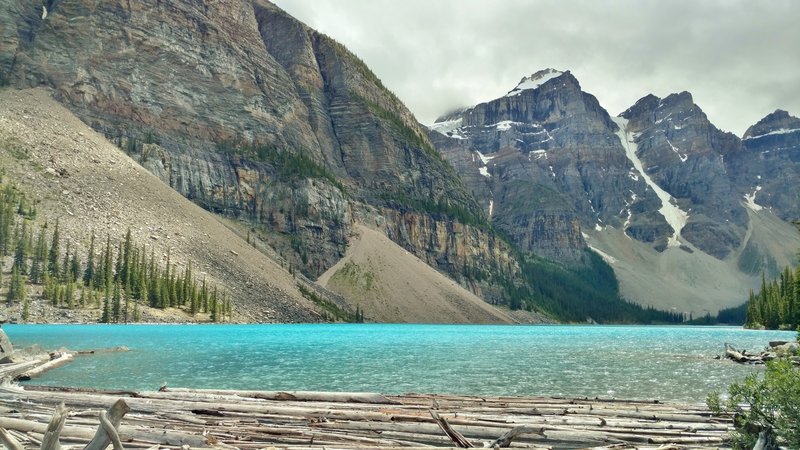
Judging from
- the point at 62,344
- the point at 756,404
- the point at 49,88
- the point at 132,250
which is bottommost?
the point at 62,344

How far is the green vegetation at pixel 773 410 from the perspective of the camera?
1305 centimetres

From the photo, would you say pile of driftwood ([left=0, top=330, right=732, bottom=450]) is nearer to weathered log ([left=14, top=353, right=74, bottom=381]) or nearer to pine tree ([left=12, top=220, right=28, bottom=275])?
weathered log ([left=14, top=353, right=74, bottom=381])

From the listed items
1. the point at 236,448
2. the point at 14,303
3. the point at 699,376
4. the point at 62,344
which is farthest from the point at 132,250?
the point at 236,448

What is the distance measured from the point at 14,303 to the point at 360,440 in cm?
11121

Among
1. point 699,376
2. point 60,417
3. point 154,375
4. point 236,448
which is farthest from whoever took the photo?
point 699,376

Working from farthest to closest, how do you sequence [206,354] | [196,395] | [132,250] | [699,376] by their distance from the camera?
1. [132,250]
2. [206,354]
3. [699,376]
4. [196,395]

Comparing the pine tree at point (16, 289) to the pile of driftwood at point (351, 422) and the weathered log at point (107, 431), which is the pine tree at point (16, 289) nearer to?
the pile of driftwood at point (351, 422)

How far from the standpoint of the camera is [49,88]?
172 meters

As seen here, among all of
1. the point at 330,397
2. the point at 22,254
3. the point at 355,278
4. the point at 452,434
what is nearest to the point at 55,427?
the point at 452,434

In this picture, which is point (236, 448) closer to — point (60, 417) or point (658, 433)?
point (60, 417)

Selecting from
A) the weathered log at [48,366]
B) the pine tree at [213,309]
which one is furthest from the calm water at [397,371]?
the pine tree at [213,309]

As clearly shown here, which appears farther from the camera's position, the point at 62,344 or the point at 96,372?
the point at 62,344

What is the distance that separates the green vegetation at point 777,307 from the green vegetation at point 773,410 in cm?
10834

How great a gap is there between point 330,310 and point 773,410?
157798 mm
